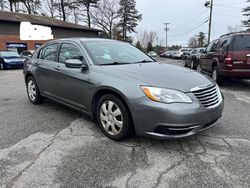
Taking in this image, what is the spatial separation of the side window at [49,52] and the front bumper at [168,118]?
2.51 metres

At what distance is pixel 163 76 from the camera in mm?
3402

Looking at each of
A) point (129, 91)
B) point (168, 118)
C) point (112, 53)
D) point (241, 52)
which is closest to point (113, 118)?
point (129, 91)

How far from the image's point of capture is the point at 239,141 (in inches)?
141

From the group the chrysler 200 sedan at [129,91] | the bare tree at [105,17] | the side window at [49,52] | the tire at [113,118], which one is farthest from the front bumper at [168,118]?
the bare tree at [105,17]

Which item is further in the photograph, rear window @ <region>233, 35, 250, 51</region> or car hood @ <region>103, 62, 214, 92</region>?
rear window @ <region>233, 35, 250, 51</region>

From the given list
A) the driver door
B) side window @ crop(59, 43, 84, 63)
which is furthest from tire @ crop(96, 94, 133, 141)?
side window @ crop(59, 43, 84, 63)

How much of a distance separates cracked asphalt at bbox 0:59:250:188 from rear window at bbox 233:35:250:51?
3.23 m

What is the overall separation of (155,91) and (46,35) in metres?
29.3

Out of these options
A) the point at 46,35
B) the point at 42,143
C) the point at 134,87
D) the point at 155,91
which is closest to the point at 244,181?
the point at 155,91

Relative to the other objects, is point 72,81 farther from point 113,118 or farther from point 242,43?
point 242,43

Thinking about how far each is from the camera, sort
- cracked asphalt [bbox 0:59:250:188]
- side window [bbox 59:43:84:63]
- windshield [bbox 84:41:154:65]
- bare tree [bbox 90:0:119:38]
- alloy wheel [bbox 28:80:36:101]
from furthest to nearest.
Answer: bare tree [bbox 90:0:119:38] → alloy wheel [bbox 28:80:36:101] → side window [bbox 59:43:84:63] → windshield [bbox 84:41:154:65] → cracked asphalt [bbox 0:59:250:188]

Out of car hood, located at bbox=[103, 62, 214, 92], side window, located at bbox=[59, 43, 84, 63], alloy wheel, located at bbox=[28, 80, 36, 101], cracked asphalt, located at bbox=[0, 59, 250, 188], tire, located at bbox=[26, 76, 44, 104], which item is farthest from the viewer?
alloy wheel, located at bbox=[28, 80, 36, 101]

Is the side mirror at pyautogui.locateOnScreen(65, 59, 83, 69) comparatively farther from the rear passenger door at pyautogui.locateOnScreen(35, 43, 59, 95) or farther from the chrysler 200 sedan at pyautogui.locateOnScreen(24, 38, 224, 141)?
the rear passenger door at pyautogui.locateOnScreen(35, 43, 59, 95)

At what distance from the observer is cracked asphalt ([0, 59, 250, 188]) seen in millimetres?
2625
